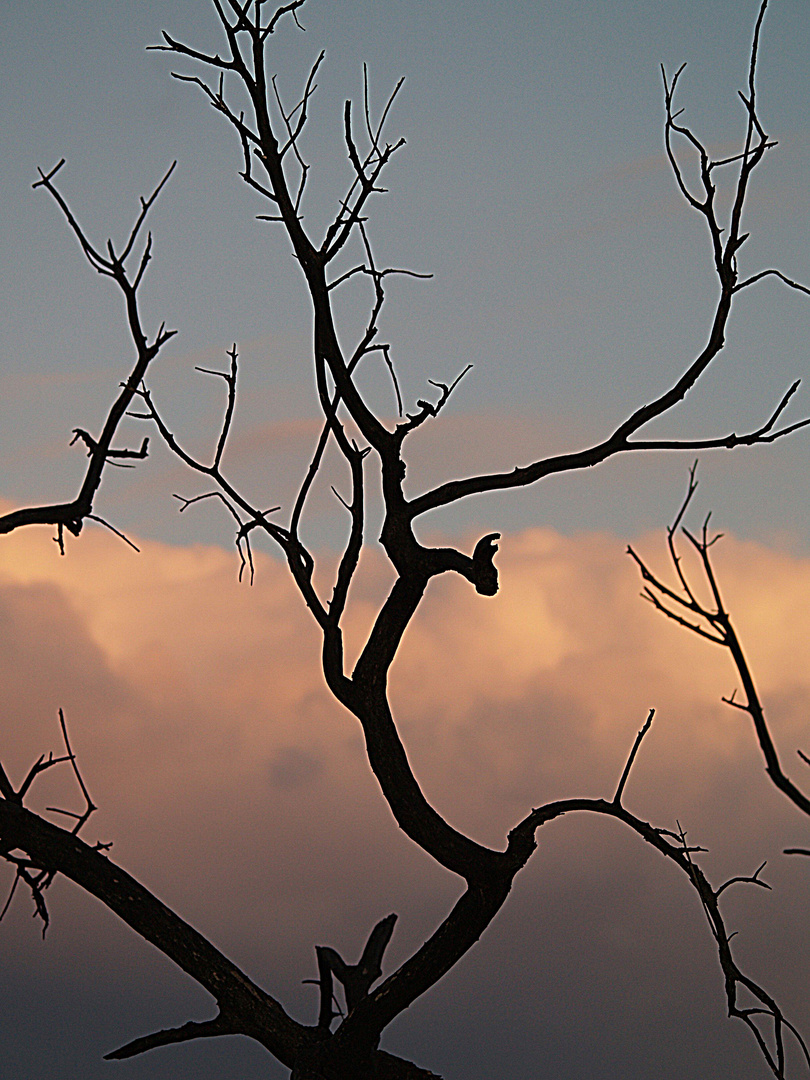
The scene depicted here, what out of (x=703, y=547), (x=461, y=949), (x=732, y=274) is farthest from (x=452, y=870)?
(x=703, y=547)

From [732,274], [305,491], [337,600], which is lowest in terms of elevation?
[337,600]

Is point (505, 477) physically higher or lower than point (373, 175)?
lower

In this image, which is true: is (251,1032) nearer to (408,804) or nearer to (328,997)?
(328,997)

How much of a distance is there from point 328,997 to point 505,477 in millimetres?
1725

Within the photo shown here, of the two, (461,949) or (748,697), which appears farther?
(461,949)

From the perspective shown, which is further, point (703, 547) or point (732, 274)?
point (732, 274)

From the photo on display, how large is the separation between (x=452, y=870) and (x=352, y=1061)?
2.20 feet

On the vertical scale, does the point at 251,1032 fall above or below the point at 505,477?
below

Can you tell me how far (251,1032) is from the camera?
4.05m

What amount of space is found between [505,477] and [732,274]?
930mm

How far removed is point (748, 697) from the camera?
65.4 inches

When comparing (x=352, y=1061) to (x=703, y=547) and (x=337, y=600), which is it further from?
(x=703, y=547)

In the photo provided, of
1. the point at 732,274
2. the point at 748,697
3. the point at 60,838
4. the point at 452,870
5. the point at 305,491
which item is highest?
the point at 732,274

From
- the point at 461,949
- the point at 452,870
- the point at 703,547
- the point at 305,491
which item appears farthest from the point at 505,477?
the point at 703,547
